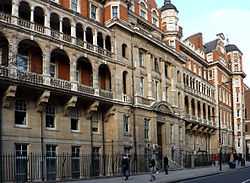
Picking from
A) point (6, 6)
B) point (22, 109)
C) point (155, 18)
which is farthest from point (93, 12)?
point (22, 109)

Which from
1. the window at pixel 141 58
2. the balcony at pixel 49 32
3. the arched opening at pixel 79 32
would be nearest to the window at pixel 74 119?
the balcony at pixel 49 32

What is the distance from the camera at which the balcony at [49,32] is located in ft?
104

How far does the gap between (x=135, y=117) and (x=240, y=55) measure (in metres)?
55.5

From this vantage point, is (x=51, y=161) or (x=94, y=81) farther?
(x=94, y=81)

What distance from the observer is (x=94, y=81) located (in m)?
40.4

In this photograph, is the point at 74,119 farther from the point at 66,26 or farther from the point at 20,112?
the point at 66,26

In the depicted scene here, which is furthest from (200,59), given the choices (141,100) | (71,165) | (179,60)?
(71,165)

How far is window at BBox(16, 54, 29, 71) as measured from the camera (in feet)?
110

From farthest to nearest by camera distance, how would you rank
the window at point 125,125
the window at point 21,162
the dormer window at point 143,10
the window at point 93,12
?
the dormer window at point 143,10 < the window at point 125,125 < the window at point 93,12 < the window at point 21,162

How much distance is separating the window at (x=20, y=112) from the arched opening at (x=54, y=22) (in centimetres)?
712

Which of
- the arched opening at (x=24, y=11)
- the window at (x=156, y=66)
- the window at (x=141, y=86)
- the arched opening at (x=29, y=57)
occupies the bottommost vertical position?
the window at (x=141, y=86)

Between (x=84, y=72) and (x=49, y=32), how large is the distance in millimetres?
7326

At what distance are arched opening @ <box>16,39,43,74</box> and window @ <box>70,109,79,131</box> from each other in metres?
5.00

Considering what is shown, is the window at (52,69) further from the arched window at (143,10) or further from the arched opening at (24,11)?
the arched window at (143,10)
